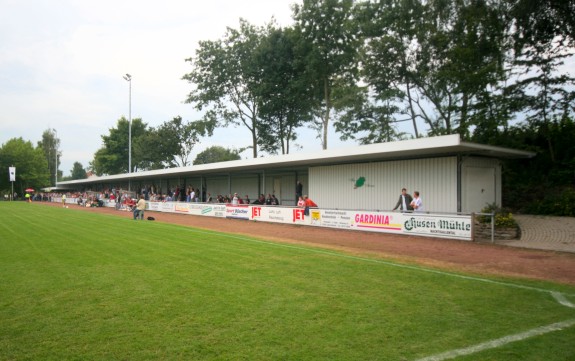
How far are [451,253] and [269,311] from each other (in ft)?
25.4

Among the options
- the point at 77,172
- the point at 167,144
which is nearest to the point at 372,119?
the point at 167,144

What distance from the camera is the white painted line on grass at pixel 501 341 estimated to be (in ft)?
13.6

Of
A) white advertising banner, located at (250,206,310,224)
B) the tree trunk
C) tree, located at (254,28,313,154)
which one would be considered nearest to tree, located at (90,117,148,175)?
tree, located at (254,28,313,154)

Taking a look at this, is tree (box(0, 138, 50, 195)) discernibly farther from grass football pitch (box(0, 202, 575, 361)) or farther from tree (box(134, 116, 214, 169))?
grass football pitch (box(0, 202, 575, 361))

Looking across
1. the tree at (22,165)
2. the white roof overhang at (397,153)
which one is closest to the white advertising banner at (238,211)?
the white roof overhang at (397,153)

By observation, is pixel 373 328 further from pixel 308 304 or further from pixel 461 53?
pixel 461 53

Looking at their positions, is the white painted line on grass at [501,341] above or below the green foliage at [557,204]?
below

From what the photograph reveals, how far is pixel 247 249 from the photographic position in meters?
11.8

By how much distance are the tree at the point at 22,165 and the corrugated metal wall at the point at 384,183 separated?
78.3m

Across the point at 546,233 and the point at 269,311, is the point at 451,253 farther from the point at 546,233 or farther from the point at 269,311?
the point at 269,311

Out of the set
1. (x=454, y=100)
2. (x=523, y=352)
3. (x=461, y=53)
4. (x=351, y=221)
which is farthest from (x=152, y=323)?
(x=454, y=100)

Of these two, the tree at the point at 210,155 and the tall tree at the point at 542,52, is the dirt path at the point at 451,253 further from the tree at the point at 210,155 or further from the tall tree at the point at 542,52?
the tree at the point at 210,155

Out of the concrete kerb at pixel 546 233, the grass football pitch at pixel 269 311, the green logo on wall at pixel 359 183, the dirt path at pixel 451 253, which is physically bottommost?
the dirt path at pixel 451 253

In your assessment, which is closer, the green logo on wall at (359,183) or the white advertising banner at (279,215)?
the white advertising banner at (279,215)
